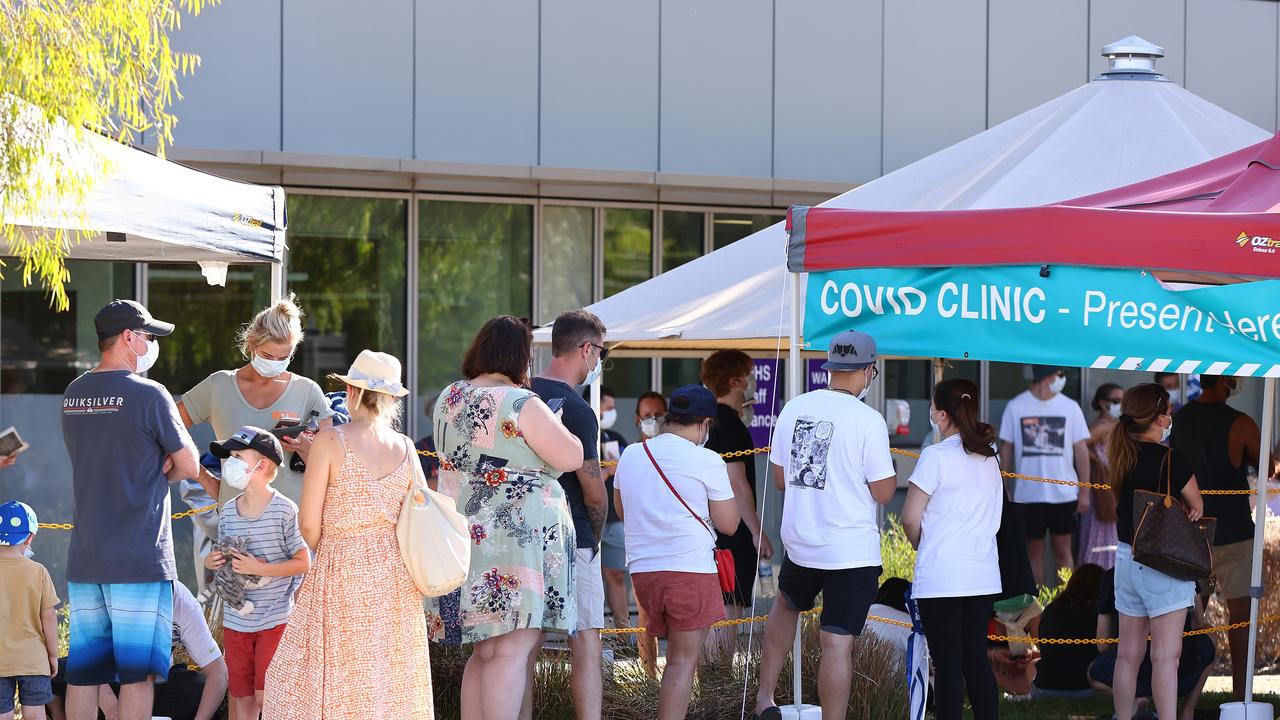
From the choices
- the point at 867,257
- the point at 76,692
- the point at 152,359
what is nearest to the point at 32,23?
the point at 152,359

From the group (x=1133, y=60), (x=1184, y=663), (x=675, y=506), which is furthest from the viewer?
(x=1133, y=60)

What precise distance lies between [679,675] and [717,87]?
7205 millimetres

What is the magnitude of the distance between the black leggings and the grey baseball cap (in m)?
1.10

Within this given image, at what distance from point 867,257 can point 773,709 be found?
7.44ft

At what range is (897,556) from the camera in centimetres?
1127

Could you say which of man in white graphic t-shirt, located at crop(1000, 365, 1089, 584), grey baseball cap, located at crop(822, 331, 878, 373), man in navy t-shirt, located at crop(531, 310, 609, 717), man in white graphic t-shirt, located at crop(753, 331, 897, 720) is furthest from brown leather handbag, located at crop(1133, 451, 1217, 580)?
man in white graphic t-shirt, located at crop(1000, 365, 1089, 584)

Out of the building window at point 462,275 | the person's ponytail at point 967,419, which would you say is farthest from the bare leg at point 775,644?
the building window at point 462,275

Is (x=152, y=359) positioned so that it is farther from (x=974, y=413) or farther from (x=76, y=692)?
(x=974, y=413)

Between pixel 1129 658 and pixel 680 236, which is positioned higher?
pixel 680 236

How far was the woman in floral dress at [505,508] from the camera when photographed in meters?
5.96

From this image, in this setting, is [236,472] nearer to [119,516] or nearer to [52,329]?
[119,516]

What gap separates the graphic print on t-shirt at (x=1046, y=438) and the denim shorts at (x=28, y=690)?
803 centimetres

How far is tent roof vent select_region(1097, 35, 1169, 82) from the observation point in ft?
30.8

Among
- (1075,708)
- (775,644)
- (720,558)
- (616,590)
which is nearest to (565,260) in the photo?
(616,590)
